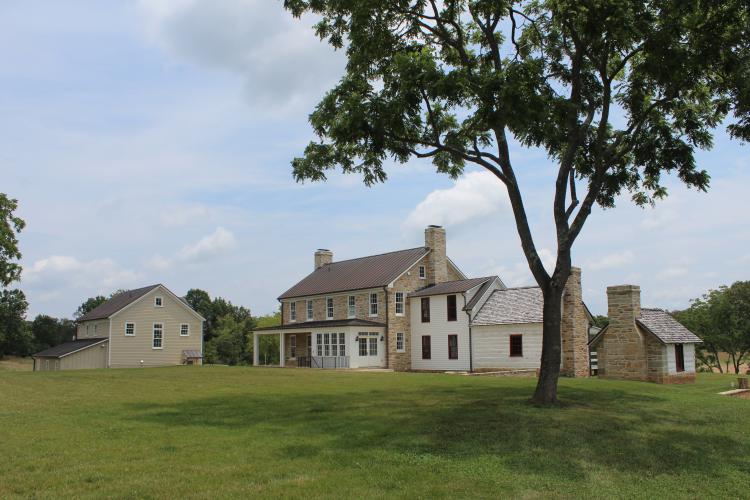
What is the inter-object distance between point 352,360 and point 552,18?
2867 cm

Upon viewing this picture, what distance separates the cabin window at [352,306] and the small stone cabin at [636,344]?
18085 mm

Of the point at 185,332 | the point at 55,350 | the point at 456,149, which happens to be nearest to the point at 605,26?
the point at 456,149

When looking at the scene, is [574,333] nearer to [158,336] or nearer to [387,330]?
[387,330]

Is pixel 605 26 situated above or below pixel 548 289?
above

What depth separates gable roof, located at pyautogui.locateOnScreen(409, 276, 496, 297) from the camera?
3919 cm

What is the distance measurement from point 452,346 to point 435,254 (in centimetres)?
704

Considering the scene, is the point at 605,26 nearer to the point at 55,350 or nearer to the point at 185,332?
the point at 185,332

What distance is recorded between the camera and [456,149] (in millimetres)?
15164

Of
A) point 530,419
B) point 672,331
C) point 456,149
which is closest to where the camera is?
point 530,419

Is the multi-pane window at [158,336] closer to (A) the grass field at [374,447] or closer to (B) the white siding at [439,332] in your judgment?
(B) the white siding at [439,332]

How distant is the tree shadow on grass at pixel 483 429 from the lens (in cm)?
954

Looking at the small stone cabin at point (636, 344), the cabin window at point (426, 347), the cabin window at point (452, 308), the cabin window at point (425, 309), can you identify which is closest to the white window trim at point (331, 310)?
the cabin window at point (425, 309)

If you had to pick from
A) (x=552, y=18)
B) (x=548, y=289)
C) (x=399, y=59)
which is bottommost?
(x=548, y=289)

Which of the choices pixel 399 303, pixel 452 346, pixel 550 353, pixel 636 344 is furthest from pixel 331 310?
pixel 550 353
